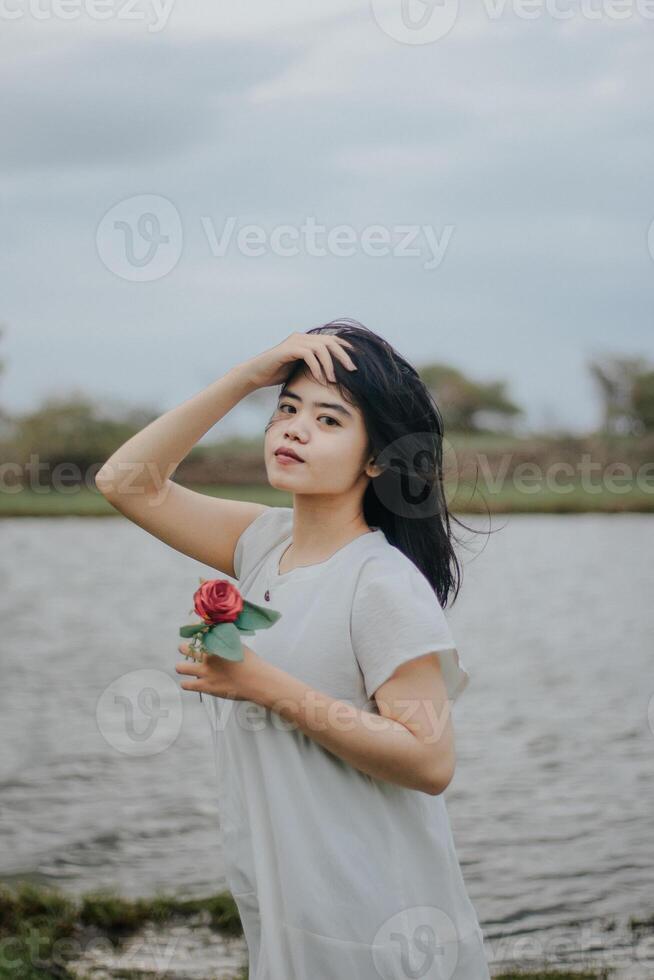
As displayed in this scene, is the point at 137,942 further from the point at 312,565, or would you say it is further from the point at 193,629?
the point at 193,629

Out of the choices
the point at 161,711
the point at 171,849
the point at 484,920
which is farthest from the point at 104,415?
the point at 484,920

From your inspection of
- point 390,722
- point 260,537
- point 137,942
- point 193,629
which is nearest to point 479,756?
point 137,942

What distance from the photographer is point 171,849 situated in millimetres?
4891

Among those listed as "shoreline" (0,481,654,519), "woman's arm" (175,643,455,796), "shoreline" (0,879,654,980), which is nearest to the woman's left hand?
"woman's arm" (175,643,455,796)

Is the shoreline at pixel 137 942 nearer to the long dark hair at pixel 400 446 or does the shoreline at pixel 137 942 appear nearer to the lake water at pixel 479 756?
the lake water at pixel 479 756

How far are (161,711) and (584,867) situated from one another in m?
5.11

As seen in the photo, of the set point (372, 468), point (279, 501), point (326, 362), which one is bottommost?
point (372, 468)

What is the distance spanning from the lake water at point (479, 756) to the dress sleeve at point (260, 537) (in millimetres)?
413

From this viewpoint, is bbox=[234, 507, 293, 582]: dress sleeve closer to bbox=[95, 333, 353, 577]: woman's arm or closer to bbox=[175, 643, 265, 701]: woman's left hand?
bbox=[95, 333, 353, 577]: woman's arm

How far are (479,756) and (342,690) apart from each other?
205 inches

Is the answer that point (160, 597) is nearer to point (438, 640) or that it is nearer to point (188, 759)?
point (188, 759)

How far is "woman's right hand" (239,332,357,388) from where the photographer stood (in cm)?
172

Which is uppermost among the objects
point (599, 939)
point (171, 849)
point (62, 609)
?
point (62, 609)

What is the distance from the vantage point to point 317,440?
5.62 feet
